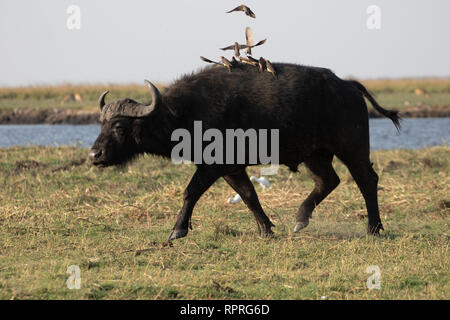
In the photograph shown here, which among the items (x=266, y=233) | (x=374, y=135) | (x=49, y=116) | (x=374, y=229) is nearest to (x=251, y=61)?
(x=266, y=233)

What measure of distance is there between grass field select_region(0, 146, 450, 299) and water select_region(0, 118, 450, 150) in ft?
28.3

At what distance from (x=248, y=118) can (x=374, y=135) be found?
19323mm

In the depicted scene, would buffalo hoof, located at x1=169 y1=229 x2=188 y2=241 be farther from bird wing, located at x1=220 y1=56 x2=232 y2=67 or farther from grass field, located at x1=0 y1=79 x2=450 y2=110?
grass field, located at x1=0 y1=79 x2=450 y2=110

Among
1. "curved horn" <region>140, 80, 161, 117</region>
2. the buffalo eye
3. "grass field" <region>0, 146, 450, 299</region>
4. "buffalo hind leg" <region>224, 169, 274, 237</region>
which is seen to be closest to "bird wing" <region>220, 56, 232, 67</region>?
"curved horn" <region>140, 80, 161, 117</region>

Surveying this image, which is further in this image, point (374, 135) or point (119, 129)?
point (374, 135)

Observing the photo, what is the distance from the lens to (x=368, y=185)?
309 inches

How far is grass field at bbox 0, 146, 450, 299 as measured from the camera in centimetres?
554

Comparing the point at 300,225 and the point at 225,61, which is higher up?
the point at 225,61

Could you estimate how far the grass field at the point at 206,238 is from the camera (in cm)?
554

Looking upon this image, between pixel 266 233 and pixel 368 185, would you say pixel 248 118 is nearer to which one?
pixel 266 233

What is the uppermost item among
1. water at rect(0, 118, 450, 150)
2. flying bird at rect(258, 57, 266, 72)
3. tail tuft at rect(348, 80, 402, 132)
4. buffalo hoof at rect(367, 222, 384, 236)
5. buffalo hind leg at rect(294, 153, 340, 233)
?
flying bird at rect(258, 57, 266, 72)

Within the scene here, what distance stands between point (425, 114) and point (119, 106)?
2702cm

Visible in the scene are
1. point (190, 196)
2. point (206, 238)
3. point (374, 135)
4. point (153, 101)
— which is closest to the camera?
point (153, 101)
